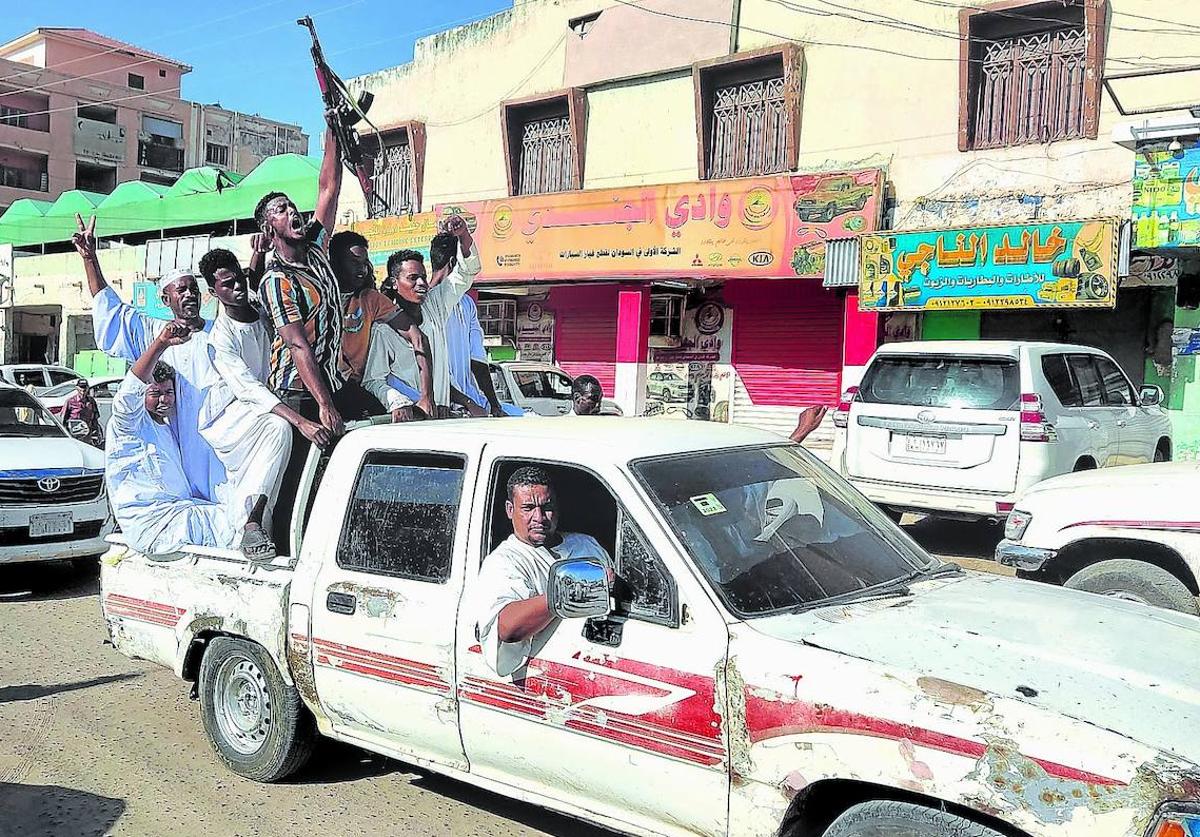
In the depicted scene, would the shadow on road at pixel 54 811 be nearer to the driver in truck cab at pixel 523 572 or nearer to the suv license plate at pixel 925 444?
the driver in truck cab at pixel 523 572

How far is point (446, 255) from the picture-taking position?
8172 millimetres

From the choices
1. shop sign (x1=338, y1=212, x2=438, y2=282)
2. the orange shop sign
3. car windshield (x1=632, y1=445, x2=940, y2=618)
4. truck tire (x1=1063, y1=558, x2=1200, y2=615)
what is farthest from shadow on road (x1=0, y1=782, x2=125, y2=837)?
shop sign (x1=338, y1=212, x2=438, y2=282)

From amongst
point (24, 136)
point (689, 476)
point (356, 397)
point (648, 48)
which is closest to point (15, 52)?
point (24, 136)

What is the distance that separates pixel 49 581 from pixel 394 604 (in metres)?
6.56

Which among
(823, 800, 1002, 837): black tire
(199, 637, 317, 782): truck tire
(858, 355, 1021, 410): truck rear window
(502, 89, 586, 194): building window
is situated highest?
(502, 89, 586, 194): building window

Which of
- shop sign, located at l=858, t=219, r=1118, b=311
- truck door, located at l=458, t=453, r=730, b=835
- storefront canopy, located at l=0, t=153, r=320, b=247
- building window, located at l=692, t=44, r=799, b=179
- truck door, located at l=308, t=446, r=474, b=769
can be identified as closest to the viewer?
truck door, located at l=458, t=453, r=730, b=835

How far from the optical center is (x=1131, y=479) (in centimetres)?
579

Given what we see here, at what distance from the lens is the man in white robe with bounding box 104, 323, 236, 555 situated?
20.6 ft

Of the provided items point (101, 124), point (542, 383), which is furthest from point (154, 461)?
point (101, 124)

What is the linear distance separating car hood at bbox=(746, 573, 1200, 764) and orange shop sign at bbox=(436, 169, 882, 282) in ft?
38.8

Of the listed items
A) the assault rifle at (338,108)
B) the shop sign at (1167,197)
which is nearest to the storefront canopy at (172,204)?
the assault rifle at (338,108)

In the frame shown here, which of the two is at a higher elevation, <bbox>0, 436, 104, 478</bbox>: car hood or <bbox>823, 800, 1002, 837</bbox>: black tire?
<bbox>0, 436, 104, 478</bbox>: car hood

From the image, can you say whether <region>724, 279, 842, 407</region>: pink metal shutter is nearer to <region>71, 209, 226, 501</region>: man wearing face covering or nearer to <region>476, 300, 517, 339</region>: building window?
<region>476, 300, 517, 339</region>: building window

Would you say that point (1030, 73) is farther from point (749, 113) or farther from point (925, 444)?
point (925, 444)
